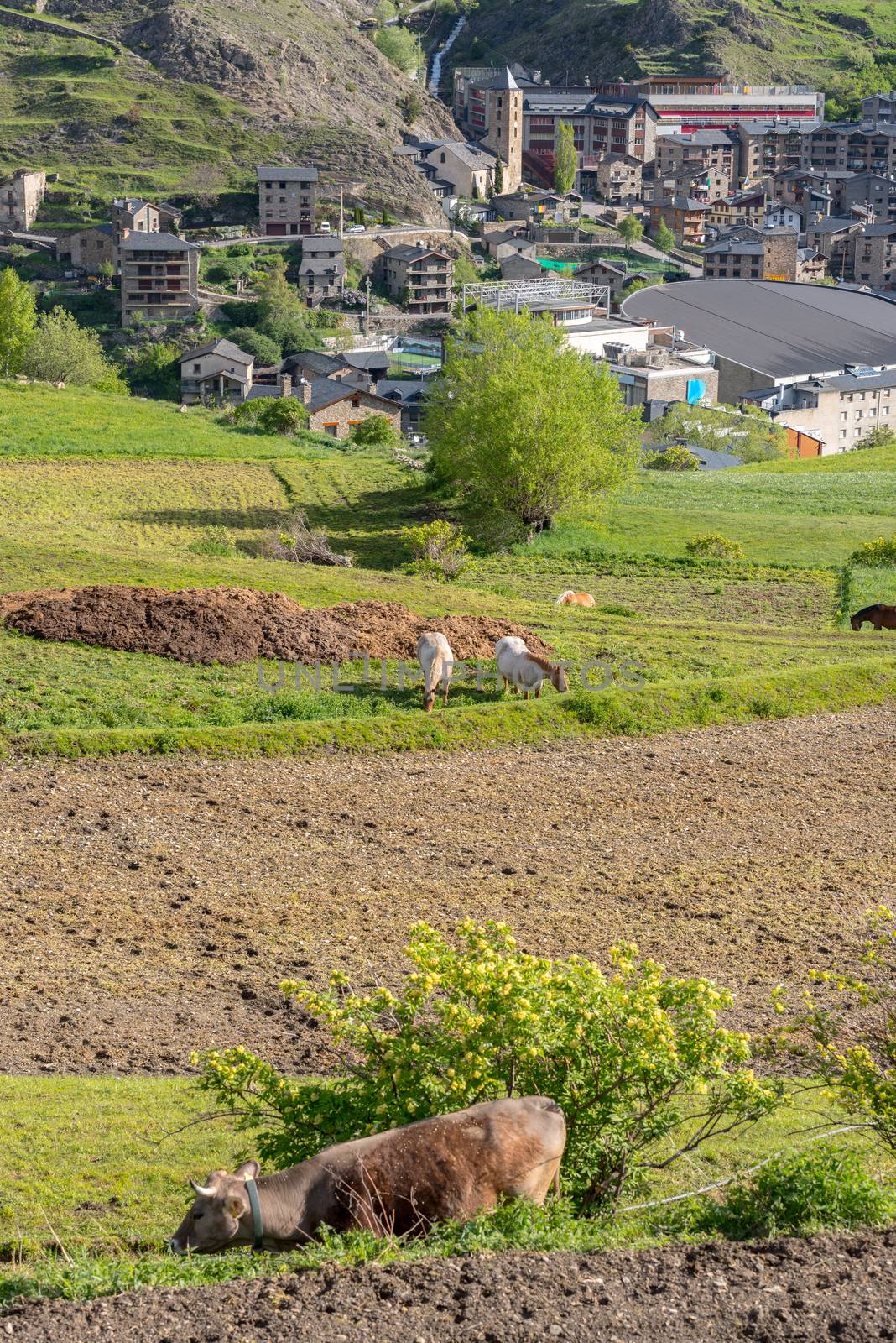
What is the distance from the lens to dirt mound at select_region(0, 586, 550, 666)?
2733 centimetres

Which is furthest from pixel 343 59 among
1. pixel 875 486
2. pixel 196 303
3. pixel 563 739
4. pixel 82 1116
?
pixel 82 1116

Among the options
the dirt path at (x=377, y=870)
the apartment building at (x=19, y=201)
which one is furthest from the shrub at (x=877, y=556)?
the apartment building at (x=19, y=201)

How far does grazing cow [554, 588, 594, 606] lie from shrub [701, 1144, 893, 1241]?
78.7 ft

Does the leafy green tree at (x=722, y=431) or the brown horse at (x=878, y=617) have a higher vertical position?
the leafy green tree at (x=722, y=431)

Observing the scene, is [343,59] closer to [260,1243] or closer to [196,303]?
[196,303]

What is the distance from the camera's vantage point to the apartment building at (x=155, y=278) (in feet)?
395

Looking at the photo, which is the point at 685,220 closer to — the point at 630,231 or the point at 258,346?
the point at 630,231

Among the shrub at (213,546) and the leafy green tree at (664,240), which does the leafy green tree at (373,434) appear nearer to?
the shrub at (213,546)

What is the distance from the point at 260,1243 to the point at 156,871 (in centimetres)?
920

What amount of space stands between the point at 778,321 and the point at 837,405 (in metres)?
22.6

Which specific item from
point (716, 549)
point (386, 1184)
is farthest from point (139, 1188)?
point (716, 549)

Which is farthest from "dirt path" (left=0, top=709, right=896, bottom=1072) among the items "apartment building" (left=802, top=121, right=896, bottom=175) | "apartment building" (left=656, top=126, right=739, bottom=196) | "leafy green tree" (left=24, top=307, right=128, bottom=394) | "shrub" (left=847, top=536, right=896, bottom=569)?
"apartment building" (left=802, top=121, right=896, bottom=175)

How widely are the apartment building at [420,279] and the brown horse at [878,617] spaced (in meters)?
108

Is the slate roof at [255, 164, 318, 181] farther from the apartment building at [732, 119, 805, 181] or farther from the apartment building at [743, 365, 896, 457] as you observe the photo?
the apartment building at [732, 119, 805, 181]
